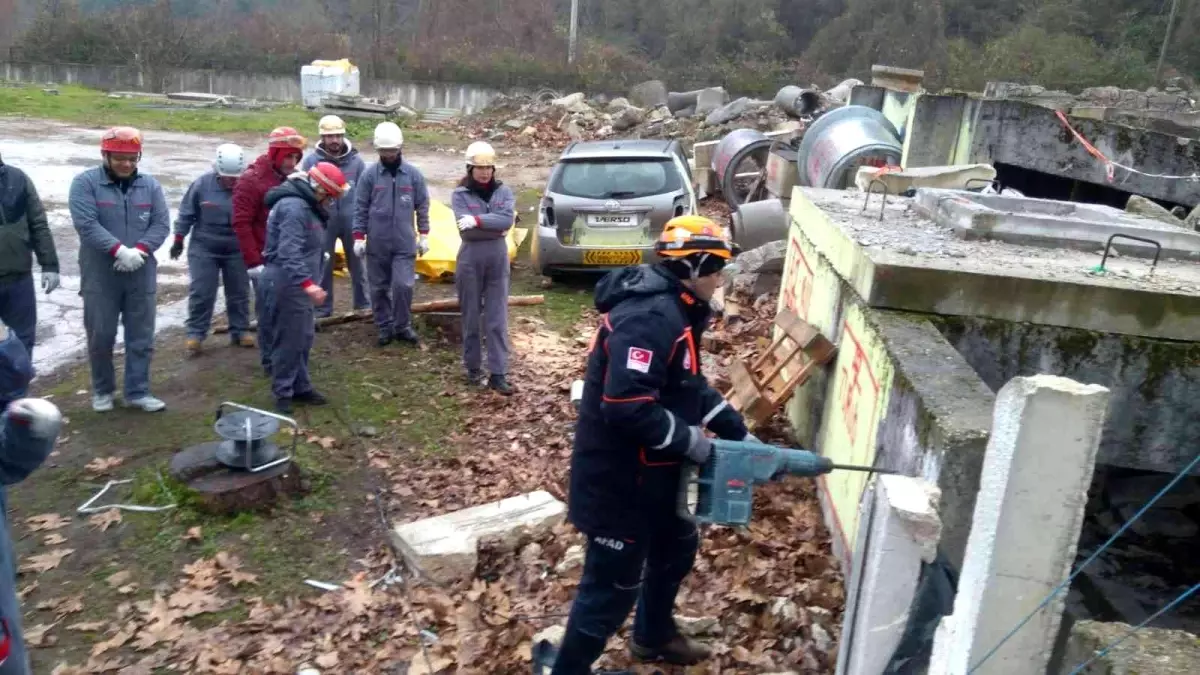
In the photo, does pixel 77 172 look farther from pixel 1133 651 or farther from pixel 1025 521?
pixel 1133 651

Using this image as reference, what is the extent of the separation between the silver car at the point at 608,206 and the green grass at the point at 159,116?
18220 millimetres

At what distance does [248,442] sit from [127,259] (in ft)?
6.26

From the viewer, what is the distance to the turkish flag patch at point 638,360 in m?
3.41

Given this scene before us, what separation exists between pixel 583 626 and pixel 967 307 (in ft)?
8.44

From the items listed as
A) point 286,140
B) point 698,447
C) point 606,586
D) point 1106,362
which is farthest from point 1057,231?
point 286,140

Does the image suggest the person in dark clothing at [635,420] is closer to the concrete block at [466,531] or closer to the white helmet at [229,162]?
the concrete block at [466,531]

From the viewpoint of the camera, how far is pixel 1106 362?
4723 mm

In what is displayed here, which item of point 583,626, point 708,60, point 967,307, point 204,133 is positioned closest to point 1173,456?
point 967,307

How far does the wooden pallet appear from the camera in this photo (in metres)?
5.43

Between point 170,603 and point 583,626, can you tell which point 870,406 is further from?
point 170,603

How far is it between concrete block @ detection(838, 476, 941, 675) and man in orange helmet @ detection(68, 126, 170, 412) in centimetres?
554

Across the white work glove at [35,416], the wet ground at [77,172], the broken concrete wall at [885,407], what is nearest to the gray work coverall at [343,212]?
the wet ground at [77,172]

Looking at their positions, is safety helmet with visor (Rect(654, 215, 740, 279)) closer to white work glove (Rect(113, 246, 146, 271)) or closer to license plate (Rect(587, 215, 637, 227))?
white work glove (Rect(113, 246, 146, 271))

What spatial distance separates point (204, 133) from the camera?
2631 cm
